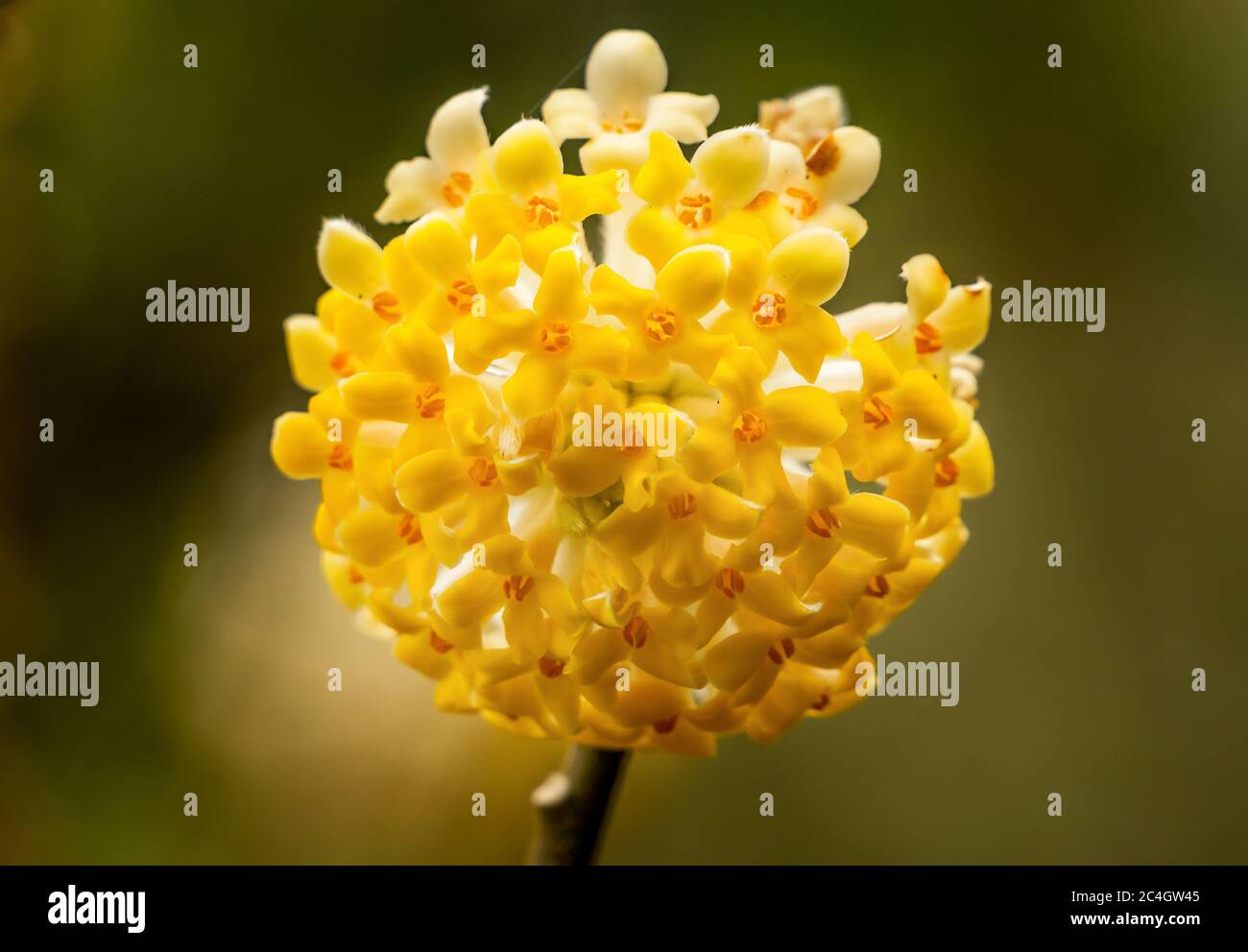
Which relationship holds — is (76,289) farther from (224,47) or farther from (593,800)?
(593,800)

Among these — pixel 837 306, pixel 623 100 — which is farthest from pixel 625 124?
pixel 837 306

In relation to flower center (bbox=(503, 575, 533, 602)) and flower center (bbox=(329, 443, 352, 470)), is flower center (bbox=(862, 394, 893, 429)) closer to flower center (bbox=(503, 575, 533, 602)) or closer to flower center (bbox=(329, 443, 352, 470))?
flower center (bbox=(503, 575, 533, 602))

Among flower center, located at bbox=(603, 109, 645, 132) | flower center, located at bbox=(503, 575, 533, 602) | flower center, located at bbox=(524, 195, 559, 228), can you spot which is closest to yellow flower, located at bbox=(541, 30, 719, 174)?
flower center, located at bbox=(603, 109, 645, 132)

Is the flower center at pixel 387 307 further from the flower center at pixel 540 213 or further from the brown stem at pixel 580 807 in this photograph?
the brown stem at pixel 580 807

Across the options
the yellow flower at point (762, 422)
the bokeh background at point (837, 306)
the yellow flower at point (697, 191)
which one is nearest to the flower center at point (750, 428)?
the yellow flower at point (762, 422)

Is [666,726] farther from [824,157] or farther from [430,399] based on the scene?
[824,157]

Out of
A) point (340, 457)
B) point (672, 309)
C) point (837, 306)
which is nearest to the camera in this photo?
point (672, 309)

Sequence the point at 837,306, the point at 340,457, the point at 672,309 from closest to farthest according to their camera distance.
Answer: the point at 672,309 < the point at 340,457 < the point at 837,306

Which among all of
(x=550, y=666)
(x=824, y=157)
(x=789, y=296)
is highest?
(x=824, y=157)
